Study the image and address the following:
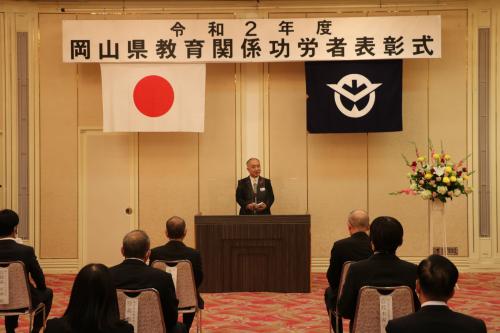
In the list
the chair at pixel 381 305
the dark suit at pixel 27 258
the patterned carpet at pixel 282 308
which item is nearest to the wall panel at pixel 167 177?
the patterned carpet at pixel 282 308

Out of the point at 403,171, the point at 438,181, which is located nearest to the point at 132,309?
the point at 438,181

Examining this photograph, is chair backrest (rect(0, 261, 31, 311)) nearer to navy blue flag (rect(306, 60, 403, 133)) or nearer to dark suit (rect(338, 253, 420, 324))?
dark suit (rect(338, 253, 420, 324))

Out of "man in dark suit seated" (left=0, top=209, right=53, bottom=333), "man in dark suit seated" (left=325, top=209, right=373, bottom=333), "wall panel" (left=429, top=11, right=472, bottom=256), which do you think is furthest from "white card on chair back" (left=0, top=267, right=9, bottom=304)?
"wall panel" (left=429, top=11, right=472, bottom=256)

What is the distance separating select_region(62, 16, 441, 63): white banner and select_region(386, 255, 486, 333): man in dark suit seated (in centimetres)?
685

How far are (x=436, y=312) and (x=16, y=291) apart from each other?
133 inches

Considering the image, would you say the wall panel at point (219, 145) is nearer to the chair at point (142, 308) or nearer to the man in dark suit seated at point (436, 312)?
the chair at point (142, 308)

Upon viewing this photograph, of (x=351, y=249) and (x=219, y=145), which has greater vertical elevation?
(x=219, y=145)

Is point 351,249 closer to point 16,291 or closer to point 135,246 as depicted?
point 135,246

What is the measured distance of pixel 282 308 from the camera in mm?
7363

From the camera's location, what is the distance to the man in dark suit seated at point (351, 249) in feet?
16.3

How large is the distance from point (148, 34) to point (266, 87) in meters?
1.86

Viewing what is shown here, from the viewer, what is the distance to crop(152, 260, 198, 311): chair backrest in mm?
4968

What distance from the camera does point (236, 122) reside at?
390 inches

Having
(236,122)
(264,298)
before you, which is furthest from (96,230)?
(264,298)
